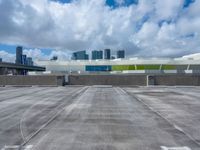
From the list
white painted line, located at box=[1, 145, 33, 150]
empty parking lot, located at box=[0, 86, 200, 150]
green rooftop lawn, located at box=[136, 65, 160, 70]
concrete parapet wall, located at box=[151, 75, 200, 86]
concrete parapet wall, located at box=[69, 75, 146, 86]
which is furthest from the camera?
green rooftop lawn, located at box=[136, 65, 160, 70]

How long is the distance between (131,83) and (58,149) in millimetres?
37596

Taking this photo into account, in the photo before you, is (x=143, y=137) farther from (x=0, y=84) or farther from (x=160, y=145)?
(x=0, y=84)

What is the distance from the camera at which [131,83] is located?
144 ft

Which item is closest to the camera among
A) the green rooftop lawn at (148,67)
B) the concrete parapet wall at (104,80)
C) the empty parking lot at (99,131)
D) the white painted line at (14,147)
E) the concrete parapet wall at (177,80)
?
the white painted line at (14,147)

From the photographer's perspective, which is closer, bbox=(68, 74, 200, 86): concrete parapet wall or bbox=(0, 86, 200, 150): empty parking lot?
bbox=(0, 86, 200, 150): empty parking lot

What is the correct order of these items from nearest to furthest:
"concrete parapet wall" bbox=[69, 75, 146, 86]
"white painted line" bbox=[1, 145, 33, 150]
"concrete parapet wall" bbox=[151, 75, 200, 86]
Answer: "white painted line" bbox=[1, 145, 33, 150] → "concrete parapet wall" bbox=[151, 75, 200, 86] → "concrete parapet wall" bbox=[69, 75, 146, 86]

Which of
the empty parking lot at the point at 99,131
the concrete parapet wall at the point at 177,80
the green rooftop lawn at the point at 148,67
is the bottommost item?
the empty parking lot at the point at 99,131

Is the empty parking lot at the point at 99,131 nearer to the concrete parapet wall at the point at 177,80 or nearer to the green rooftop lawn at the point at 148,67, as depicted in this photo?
the concrete parapet wall at the point at 177,80

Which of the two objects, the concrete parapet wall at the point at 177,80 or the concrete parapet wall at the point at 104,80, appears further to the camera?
the concrete parapet wall at the point at 104,80

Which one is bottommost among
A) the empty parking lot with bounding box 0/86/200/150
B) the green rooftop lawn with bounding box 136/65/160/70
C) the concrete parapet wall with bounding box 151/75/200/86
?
the empty parking lot with bounding box 0/86/200/150

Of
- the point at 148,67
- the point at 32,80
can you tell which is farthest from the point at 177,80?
the point at 148,67

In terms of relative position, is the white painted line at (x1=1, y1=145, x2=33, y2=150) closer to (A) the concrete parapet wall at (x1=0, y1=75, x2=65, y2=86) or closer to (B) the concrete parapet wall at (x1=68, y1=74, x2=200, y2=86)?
(B) the concrete parapet wall at (x1=68, y1=74, x2=200, y2=86)

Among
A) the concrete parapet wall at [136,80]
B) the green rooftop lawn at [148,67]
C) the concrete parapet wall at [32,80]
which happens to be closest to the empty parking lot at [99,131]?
the concrete parapet wall at [136,80]

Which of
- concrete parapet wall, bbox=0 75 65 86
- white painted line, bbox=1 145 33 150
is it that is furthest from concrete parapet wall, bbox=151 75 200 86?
white painted line, bbox=1 145 33 150
